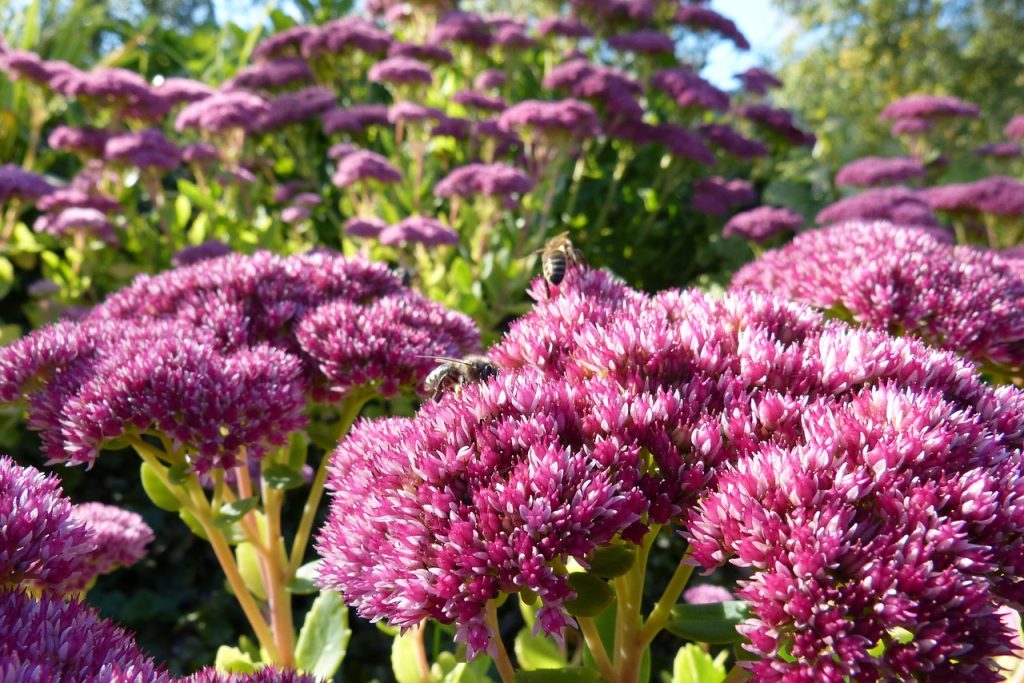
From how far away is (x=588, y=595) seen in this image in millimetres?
1136

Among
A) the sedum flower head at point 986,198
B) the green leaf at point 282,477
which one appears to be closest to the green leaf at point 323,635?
the green leaf at point 282,477

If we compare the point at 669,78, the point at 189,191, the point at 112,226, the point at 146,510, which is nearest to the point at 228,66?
the point at 189,191

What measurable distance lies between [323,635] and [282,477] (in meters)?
0.41

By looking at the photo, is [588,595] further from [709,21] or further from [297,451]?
[709,21]

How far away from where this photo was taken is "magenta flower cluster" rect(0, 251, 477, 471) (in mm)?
1490

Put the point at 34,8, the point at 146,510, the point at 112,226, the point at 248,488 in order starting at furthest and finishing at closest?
the point at 34,8
the point at 112,226
the point at 146,510
the point at 248,488

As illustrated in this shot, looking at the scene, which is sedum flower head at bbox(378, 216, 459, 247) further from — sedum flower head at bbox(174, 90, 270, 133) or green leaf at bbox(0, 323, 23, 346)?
green leaf at bbox(0, 323, 23, 346)

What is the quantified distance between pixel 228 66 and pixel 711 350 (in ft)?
18.1

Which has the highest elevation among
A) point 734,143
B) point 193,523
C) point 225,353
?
point 734,143

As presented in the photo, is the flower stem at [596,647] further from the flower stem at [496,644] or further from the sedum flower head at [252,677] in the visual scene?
the sedum flower head at [252,677]

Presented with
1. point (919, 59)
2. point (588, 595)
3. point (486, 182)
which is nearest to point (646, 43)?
point (486, 182)

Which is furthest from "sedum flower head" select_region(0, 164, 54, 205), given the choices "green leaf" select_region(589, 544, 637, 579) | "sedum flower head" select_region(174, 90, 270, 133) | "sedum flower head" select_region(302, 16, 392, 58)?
"green leaf" select_region(589, 544, 637, 579)

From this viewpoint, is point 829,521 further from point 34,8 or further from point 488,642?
point 34,8

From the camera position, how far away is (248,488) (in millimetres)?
1974
